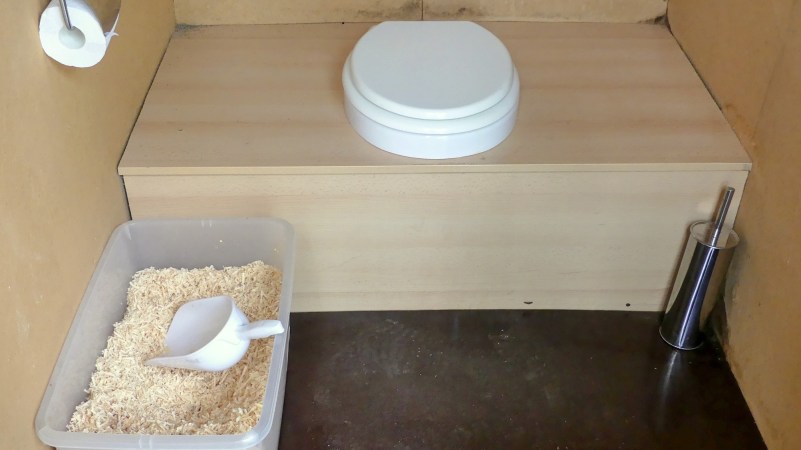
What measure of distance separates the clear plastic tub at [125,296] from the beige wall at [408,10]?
24.9 inches

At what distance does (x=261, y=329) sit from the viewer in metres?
1.15

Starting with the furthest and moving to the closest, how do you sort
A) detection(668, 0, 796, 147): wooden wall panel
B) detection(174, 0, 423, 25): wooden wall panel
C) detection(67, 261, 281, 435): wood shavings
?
detection(174, 0, 423, 25): wooden wall panel < detection(668, 0, 796, 147): wooden wall panel < detection(67, 261, 281, 435): wood shavings

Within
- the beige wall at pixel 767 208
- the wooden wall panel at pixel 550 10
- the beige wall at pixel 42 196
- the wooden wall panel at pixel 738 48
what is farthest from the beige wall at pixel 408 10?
the beige wall at pixel 42 196

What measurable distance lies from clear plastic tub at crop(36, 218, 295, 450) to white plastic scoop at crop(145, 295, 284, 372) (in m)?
0.06

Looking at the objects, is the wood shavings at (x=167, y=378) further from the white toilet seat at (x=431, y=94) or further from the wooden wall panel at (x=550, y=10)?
the wooden wall panel at (x=550, y=10)

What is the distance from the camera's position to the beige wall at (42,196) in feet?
3.11

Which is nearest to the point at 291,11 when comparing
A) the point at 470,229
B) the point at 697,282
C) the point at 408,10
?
the point at 408,10

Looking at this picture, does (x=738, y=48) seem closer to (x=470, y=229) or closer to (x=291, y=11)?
(x=470, y=229)

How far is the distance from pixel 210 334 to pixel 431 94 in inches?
21.3

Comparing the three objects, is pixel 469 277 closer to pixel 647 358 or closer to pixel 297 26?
pixel 647 358

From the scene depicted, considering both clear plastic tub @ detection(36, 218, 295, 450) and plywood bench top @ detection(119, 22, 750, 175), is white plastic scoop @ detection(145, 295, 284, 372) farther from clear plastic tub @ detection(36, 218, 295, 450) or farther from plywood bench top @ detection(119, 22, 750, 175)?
plywood bench top @ detection(119, 22, 750, 175)

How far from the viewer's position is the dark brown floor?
4.36ft

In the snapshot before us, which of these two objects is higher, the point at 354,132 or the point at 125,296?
the point at 354,132

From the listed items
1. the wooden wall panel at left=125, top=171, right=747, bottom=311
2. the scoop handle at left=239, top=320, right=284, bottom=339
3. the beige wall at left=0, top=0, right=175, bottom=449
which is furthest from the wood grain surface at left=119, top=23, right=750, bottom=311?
the scoop handle at left=239, top=320, right=284, bottom=339
